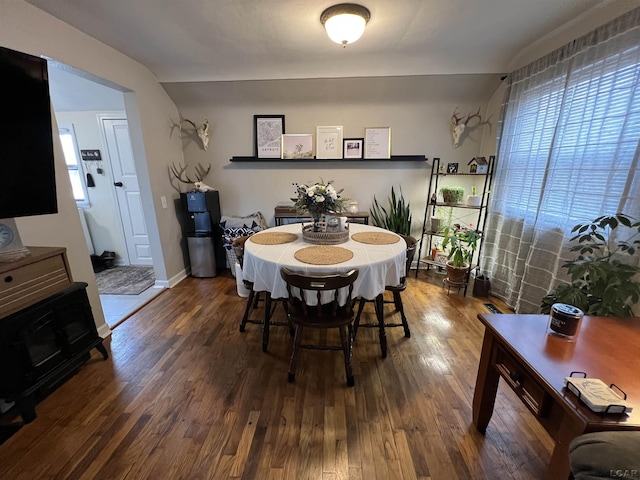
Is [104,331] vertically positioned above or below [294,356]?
below

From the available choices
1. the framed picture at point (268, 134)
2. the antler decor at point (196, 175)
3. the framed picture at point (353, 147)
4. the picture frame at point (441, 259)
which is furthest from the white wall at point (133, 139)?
the picture frame at point (441, 259)

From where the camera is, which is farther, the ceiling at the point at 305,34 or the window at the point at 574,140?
the ceiling at the point at 305,34

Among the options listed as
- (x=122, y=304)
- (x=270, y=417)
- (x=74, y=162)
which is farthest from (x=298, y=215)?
(x=74, y=162)

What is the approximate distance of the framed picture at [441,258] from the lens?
3192 mm

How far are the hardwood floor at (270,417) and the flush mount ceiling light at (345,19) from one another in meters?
2.38

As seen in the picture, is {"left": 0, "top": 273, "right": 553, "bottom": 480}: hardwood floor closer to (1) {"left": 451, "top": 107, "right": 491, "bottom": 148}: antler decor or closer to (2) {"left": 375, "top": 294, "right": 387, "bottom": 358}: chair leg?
(2) {"left": 375, "top": 294, "right": 387, "bottom": 358}: chair leg

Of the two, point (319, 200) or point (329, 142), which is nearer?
point (319, 200)

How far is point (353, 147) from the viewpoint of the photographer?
3.40 meters

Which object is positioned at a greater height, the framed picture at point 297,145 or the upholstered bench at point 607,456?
the framed picture at point 297,145

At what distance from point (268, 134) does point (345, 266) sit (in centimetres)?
250

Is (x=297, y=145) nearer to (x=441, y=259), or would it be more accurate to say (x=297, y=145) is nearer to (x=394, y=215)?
(x=394, y=215)

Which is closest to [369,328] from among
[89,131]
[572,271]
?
[572,271]

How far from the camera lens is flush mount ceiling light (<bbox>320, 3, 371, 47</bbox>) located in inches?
72.4

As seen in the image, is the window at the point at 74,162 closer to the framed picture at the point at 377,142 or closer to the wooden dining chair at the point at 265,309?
the wooden dining chair at the point at 265,309
